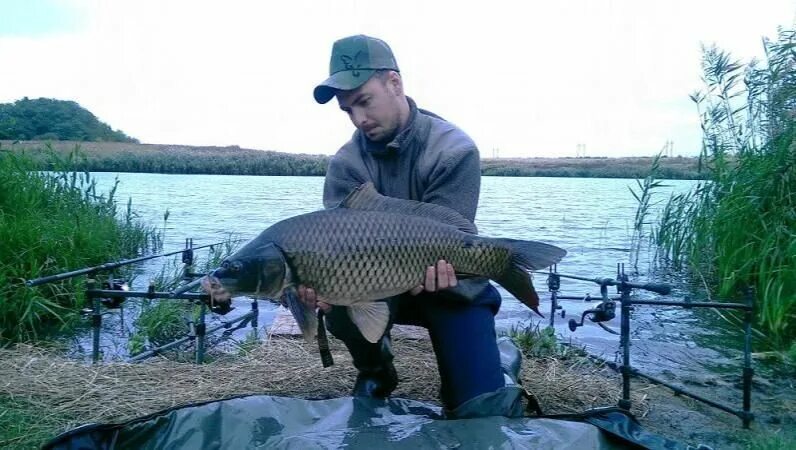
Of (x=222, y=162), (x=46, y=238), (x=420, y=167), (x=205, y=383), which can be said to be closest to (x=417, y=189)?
(x=420, y=167)

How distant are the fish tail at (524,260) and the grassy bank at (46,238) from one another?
11.2ft

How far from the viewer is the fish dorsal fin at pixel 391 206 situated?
229cm

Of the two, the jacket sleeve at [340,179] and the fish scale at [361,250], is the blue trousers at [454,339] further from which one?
the jacket sleeve at [340,179]

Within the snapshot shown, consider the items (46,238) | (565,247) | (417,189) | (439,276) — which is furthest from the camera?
(565,247)

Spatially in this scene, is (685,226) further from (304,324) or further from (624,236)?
(624,236)

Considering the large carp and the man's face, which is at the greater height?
the man's face

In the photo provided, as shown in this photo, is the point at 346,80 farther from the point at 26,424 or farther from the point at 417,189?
the point at 26,424

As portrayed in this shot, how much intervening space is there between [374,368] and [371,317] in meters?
0.49

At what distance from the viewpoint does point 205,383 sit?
2.99m

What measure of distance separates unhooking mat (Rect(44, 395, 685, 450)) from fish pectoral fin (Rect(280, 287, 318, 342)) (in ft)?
0.96

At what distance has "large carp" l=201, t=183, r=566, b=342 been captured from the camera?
84.4 inches

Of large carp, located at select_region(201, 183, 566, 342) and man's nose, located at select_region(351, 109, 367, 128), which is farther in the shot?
man's nose, located at select_region(351, 109, 367, 128)

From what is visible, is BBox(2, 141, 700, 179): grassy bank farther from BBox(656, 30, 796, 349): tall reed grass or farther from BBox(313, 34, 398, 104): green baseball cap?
BBox(313, 34, 398, 104): green baseball cap

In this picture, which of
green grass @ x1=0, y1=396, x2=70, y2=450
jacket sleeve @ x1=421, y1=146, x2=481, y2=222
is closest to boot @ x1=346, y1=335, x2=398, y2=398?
jacket sleeve @ x1=421, y1=146, x2=481, y2=222
